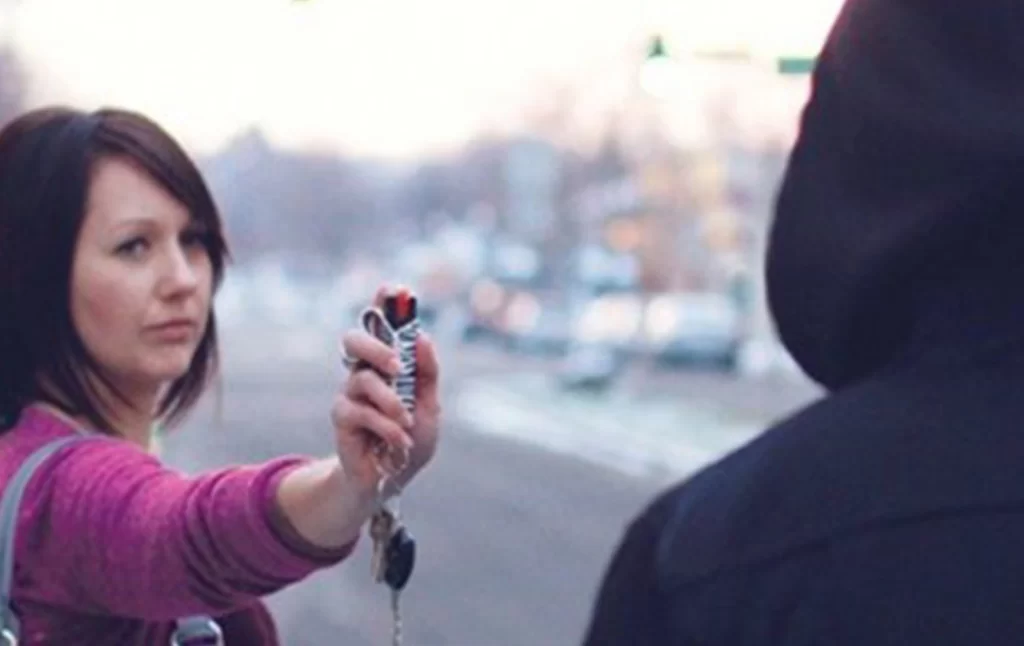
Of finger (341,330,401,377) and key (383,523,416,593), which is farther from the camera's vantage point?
key (383,523,416,593)

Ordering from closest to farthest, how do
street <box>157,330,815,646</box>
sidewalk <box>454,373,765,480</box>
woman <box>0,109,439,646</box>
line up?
woman <box>0,109,439,646</box>
street <box>157,330,815,646</box>
sidewalk <box>454,373,765,480</box>

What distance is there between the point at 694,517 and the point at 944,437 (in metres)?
0.18

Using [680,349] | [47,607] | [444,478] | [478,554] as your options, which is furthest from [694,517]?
[680,349]

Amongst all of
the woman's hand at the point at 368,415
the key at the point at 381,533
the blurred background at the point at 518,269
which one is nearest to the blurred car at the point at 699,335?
the blurred background at the point at 518,269

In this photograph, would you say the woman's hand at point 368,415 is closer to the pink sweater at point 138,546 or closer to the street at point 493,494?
the pink sweater at point 138,546

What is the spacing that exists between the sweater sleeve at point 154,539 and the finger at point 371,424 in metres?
0.17

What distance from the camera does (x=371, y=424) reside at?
2541 mm

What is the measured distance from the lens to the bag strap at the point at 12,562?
2.74m

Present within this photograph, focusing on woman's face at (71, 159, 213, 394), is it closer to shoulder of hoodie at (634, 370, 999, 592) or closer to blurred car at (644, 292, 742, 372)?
shoulder of hoodie at (634, 370, 999, 592)

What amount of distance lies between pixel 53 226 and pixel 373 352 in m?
0.61

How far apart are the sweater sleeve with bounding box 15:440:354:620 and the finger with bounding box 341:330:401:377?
0.70ft

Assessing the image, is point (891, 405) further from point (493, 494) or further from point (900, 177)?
point (493, 494)

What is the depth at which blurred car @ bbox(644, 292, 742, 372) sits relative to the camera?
186 ft

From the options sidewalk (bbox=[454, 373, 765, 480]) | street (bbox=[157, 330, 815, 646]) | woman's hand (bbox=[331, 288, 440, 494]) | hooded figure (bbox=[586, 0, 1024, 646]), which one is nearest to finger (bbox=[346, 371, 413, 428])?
woman's hand (bbox=[331, 288, 440, 494])
